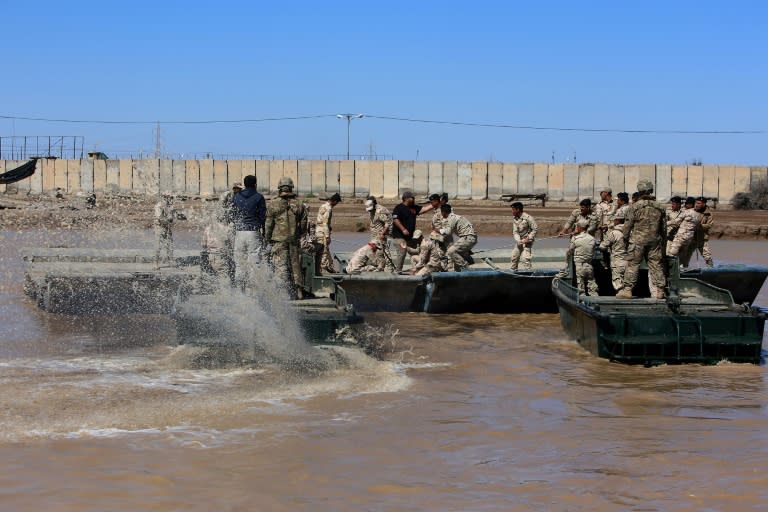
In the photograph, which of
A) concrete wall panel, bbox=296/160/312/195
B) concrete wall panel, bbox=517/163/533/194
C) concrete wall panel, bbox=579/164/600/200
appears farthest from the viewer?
concrete wall panel, bbox=296/160/312/195

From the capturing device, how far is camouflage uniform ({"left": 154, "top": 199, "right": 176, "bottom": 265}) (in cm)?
1622

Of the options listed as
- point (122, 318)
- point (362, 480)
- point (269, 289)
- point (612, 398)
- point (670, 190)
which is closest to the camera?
point (362, 480)

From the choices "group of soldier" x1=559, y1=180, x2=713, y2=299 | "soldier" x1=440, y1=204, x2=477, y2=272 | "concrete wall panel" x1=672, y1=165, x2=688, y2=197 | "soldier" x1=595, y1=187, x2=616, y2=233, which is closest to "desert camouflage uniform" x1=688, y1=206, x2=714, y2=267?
"soldier" x1=595, y1=187, x2=616, y2=233

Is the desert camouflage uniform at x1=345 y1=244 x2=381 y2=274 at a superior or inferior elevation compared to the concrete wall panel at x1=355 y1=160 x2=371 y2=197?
inferior

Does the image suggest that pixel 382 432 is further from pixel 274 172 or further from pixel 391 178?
pixel 274 172

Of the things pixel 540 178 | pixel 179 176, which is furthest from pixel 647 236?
pixel 179 176

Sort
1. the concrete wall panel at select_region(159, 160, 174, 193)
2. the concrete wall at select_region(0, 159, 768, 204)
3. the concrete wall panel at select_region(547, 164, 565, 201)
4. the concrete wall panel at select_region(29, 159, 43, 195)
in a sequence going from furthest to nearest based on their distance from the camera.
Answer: the concrete wall panel at select_region(29, 159, 43, 195), the concrete wall panel at select_region(159, 160, 174, 193), the concrete wall panel at select_region(547, 164, 565, 201), the concrete wall at select_region(0, 159, 768, 204)

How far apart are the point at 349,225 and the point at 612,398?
24177 mm

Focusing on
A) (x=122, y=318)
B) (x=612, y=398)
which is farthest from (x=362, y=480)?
(x=122, y=318)

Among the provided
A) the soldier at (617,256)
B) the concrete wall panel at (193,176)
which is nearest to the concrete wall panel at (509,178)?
the concrete wall panel at (193,176)

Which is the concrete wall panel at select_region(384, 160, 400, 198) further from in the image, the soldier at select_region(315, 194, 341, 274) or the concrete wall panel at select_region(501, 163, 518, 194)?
the soldier at select_region(315, 194, 341, 274)

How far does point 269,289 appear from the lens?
11633 mm

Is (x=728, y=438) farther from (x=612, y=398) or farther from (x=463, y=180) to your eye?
(x=463, y=180)

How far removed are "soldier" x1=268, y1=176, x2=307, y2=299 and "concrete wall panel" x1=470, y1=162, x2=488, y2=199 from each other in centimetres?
3339
